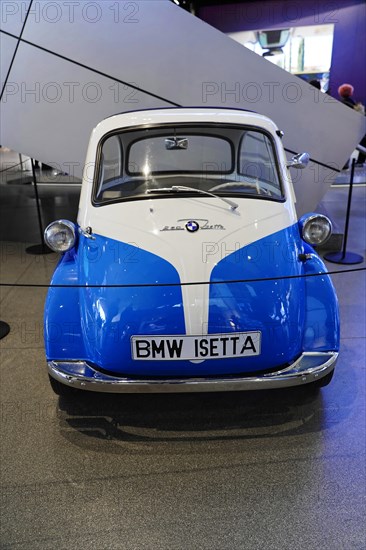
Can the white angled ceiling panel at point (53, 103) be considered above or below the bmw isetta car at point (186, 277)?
above

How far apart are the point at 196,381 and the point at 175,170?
186 centimetres

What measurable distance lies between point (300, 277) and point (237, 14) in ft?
44.0

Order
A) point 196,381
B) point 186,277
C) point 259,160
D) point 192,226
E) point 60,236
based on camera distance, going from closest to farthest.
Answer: point 196,381
point 186,277
point 192,226
point 60,236
point 259,160

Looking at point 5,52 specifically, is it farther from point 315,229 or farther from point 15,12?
point 315,229

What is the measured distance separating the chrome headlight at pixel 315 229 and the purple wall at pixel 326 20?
1187 centimetres

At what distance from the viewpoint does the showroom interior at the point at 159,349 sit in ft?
6.87

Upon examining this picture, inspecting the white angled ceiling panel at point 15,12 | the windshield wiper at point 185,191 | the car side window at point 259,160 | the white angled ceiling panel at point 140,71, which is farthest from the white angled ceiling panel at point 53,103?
the windshield wiper at point 185,191

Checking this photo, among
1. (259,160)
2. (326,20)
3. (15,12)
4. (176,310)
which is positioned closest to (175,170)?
(259,160)

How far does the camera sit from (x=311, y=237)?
3.00 meters

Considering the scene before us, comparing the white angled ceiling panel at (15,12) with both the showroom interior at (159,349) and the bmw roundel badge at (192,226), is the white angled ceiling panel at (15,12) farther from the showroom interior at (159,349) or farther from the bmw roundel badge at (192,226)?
the bmw roundel badge at (192,226)

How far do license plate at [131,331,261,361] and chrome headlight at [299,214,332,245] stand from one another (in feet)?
3.29

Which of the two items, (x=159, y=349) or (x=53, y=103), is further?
(x=53, y=103)

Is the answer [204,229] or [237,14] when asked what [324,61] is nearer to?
→ [237,14]

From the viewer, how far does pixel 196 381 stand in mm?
2283
